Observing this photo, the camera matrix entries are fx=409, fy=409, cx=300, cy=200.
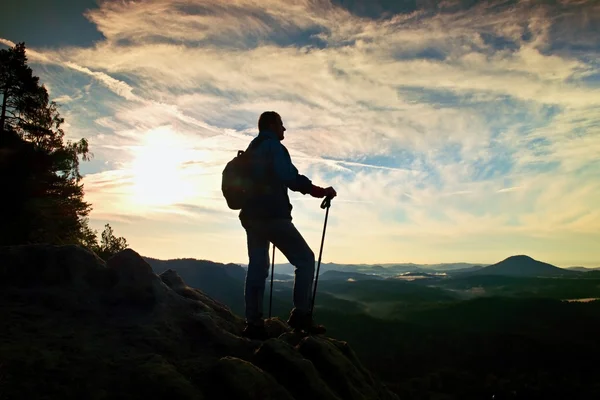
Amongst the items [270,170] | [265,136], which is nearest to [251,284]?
[270,170]

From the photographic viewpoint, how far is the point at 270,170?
825cm

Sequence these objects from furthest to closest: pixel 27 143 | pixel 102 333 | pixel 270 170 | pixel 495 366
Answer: pixel 495 366 < pixel 27 143 < pixel 270 170 < pixel 102 333

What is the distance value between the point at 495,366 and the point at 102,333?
587 feet

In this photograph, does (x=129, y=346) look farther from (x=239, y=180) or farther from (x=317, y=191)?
(x=317, y=191)

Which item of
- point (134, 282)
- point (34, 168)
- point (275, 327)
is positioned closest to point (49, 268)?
point (134, 282)

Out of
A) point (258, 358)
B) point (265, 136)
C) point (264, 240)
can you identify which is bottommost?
point (258, 358)

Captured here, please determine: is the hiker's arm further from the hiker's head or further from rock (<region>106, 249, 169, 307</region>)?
rock (<region>106, 249, 169, 307</region>)

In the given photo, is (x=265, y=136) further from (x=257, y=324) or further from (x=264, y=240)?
(x=257, y=324)

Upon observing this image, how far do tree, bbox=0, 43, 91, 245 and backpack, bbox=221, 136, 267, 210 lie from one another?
2283cm

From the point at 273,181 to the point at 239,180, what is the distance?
0.72 meters

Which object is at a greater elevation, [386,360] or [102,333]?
[102,333]

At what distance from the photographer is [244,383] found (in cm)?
582

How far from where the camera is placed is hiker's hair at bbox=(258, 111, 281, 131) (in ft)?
29.0

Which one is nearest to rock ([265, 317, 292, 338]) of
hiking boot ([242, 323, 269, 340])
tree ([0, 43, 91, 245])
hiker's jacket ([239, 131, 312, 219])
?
hiking boot ([242, 323, 269, 340])
